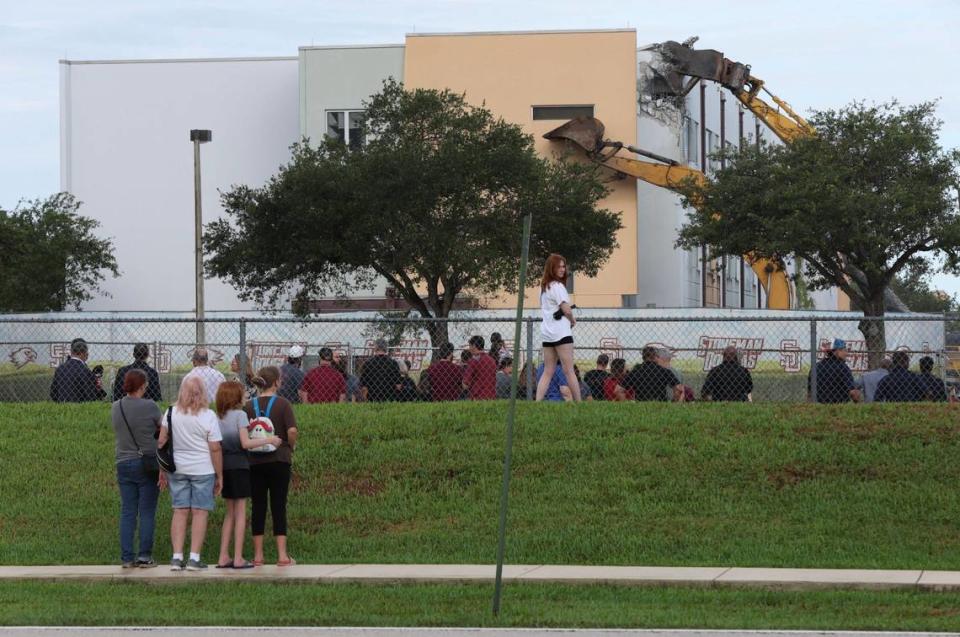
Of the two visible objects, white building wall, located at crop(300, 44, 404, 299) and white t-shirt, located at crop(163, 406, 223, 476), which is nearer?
white t-shirt, located at crop(163, 406, 223, 476)

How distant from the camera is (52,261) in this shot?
180 feet

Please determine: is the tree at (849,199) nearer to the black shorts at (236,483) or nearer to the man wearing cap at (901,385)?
the man wearing cap at (901,385)

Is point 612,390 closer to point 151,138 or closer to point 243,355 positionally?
point 243,355

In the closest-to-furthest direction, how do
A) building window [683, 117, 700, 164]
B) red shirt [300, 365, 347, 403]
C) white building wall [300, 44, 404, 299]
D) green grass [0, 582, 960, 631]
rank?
green grass [0, 582, 960, 631] → red shirt [300, 365, 347, 403] → white building wall [300, 44, 404, 299] → building window [683, 117, 700, 164]

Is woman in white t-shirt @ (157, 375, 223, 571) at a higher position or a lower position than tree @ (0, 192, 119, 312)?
lower

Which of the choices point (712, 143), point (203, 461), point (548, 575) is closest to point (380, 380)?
point (203, 461)

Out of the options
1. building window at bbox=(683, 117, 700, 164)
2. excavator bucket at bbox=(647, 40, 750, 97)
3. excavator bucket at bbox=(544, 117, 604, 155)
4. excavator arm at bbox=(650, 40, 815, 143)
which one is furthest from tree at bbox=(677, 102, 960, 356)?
building window at bbox=(683, 117, 700, 164)

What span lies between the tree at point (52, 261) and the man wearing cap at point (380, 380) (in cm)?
3438

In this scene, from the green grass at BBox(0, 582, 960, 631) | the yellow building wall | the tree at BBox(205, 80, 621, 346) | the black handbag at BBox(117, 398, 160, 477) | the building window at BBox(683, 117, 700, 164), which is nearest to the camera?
the green grass at BBox(0, 582, 960, 631)

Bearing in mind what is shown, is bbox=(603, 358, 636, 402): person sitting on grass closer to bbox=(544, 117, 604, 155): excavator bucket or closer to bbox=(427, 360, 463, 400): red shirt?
bbox=(427, 360, 463, 400): red shirt

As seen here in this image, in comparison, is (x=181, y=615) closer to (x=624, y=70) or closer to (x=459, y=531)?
(x=459, y=531)

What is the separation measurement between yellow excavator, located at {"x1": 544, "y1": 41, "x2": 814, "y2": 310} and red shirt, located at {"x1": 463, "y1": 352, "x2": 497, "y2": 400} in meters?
34.2

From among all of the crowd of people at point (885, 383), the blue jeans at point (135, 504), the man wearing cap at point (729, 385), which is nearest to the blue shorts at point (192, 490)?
the blue jeans at point (135, 504)

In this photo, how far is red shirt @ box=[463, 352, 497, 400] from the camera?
18344mm
